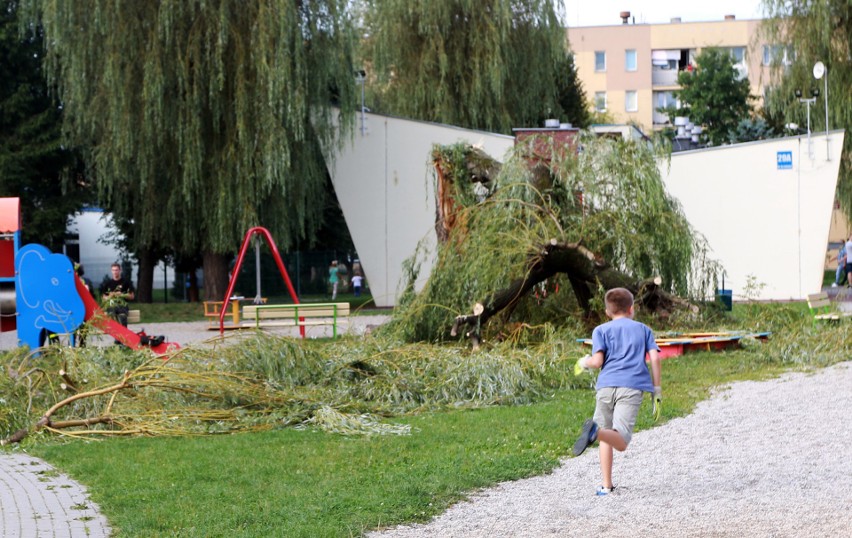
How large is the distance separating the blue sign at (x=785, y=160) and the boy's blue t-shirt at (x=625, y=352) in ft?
72.7

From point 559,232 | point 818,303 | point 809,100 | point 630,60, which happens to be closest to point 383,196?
point 809,100

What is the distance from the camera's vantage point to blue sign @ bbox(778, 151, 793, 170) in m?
28.0

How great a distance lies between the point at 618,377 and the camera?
7.33 m

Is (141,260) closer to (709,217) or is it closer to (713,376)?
(709,217)

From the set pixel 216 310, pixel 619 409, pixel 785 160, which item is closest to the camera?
pixel 619 409

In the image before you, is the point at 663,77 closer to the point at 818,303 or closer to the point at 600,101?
the point at 600,101

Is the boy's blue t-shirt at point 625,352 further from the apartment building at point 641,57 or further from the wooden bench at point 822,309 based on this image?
A: the apartment building at point 641,57

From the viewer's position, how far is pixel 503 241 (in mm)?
16562

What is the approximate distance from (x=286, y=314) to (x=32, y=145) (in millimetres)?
15359

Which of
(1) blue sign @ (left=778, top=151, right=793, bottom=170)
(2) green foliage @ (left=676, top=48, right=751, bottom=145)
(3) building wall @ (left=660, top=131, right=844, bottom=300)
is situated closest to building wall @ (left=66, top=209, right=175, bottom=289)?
(3) building wall @ (left=660, top=131, right=844, bottom=300)

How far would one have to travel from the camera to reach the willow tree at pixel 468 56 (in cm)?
3172

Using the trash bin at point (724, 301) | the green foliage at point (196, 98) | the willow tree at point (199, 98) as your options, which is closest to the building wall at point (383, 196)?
the willow tree at point (199, 98)

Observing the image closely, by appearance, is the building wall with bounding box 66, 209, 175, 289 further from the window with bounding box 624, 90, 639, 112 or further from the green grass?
the window with bounding box 624, 90, 639, 112

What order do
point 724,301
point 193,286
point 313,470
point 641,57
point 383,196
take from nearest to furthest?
1. point 313,470
2. point 724,301
3. point 383,196
4. point 193,286
5. point 641,57
